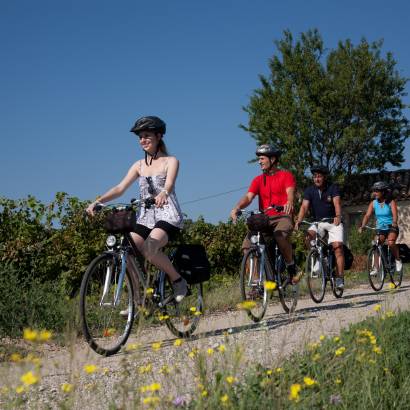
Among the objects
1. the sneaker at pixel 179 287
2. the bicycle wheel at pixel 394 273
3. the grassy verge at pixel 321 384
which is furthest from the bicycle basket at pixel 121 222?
the bicycle wheel at pixel 394 273

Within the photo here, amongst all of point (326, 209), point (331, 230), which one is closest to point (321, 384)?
point (326, 209)

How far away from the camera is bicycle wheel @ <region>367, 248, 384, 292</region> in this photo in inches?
480

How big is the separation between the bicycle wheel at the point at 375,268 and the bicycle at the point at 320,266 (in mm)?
1554

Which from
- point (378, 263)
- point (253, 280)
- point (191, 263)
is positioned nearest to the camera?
point (191, 263)

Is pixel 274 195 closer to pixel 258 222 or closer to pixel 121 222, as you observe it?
pixel 258 222

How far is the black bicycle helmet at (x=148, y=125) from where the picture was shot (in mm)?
6234

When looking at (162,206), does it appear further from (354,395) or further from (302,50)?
(302,50)

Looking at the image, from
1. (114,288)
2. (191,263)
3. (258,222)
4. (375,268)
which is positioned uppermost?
(258,222)

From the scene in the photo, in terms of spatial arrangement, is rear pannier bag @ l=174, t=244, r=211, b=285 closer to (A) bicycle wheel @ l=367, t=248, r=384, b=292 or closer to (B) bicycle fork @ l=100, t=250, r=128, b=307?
(B) bicycle fork @ l=100, t=250, r=128, b=307

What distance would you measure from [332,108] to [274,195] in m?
26.8

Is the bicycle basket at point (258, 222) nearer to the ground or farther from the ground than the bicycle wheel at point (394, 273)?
farther from the ground

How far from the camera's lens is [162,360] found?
4.96 m

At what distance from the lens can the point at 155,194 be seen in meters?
6.32

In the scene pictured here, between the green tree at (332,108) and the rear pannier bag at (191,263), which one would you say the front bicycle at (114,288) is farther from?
the green tree at (332,108)
